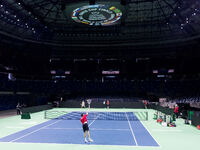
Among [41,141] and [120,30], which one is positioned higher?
[120,30]

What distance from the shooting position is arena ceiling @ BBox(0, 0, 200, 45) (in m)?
27.9

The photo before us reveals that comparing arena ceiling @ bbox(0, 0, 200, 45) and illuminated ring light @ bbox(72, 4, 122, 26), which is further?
arena ceiling @ bbox(0, 0, 200, 45)

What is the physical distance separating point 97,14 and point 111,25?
28.6 feet

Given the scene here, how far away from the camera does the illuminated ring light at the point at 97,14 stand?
67.7 ft

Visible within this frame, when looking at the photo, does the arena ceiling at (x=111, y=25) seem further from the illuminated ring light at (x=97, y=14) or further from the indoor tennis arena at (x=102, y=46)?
the illuminated ring light at (x=97, y=14)

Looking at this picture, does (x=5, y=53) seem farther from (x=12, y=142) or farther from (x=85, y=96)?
(x=12, y=142)

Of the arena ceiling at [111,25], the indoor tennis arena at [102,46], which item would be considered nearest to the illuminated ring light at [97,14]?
the indoor tennis arena at [102,46]

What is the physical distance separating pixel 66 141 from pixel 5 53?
105ft

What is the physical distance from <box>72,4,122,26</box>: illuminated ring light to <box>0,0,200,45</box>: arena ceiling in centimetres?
74

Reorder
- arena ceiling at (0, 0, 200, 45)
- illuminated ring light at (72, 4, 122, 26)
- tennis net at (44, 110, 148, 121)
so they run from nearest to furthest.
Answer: illuminated ring light at (72, 4, 122, 26) → tennis net at (44, 110, 148, 121) → arena ceiling at (0, 0, 200, 45)

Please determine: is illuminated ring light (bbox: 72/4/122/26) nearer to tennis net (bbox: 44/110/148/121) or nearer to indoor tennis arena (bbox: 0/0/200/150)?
indoor tennis arena (bbox: 0/0/200/150)

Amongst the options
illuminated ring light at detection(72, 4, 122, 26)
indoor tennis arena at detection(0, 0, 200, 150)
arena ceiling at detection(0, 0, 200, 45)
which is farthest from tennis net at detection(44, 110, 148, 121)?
arena ceiling at detection(0, 0, 200, 45)

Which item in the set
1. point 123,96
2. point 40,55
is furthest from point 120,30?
point 40,55

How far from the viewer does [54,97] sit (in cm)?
4953
